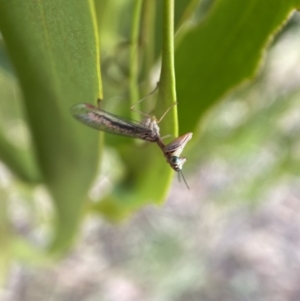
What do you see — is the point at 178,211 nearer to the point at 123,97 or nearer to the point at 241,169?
the point at 241,169

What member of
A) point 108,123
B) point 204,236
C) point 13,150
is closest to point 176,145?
point 108,123

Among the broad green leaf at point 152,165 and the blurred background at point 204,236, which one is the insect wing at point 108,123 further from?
the blurred background at point 204,236

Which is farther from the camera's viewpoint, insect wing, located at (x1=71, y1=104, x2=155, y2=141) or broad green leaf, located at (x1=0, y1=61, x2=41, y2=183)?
broad green leaf, located at (x1=0, y1=61, x2=41, y2=183)

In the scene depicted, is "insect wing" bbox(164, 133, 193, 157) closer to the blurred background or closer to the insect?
the insect

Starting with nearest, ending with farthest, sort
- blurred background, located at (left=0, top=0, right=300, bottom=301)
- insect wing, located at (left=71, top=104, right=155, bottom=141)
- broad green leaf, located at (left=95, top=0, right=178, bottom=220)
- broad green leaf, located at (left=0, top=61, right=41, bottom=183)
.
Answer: broad green leaf, located at (left=95, top=0, right=178, bottom=220) → insect wing, located at (left=71, top=104, right=155, bottom=141) → broad green leaf, located at (left=0, top=61, right=41, bottom=183) → blurred background, located at (left=0, top=0, right=300, bottom=301)

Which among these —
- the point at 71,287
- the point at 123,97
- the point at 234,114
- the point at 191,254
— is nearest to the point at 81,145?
the point at 123,97

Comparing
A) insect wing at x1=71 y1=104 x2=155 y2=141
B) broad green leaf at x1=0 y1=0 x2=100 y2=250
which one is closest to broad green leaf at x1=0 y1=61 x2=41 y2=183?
broad green leaf at x1=0 y1=0 x2=100 y2=250
